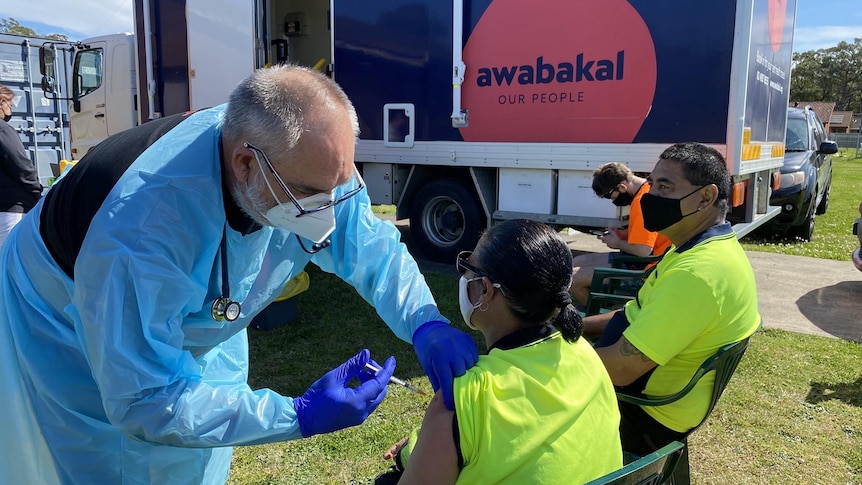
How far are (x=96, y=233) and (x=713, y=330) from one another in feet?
6.02

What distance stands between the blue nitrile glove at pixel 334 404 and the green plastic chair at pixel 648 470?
1.71ft

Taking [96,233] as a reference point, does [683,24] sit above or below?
above

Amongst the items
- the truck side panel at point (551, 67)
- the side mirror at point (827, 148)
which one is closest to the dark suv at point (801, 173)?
the side mirror at point (827, 148)

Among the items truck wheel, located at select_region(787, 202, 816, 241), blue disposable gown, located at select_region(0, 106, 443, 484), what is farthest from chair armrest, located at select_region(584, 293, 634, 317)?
truck wheel, located at select_region(787, 202, 816, 241)

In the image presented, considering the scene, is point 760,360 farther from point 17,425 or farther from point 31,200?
point 31,200

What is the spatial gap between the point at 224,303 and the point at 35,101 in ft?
32.6

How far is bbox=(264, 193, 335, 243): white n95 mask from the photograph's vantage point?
1.55 m

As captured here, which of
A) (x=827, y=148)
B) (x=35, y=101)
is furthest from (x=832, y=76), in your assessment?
(x=35, y=101)

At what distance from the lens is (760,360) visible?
421 cm

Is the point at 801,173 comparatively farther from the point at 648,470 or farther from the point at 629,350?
the point at 648,470

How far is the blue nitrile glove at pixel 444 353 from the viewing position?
1554 mm

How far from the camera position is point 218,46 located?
252 inches

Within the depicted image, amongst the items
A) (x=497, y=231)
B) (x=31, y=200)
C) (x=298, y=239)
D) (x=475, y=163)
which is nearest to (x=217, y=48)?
(x=31, y=200)

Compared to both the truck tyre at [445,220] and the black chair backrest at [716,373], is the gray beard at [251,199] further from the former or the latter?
the truck tyre at [445,220]
